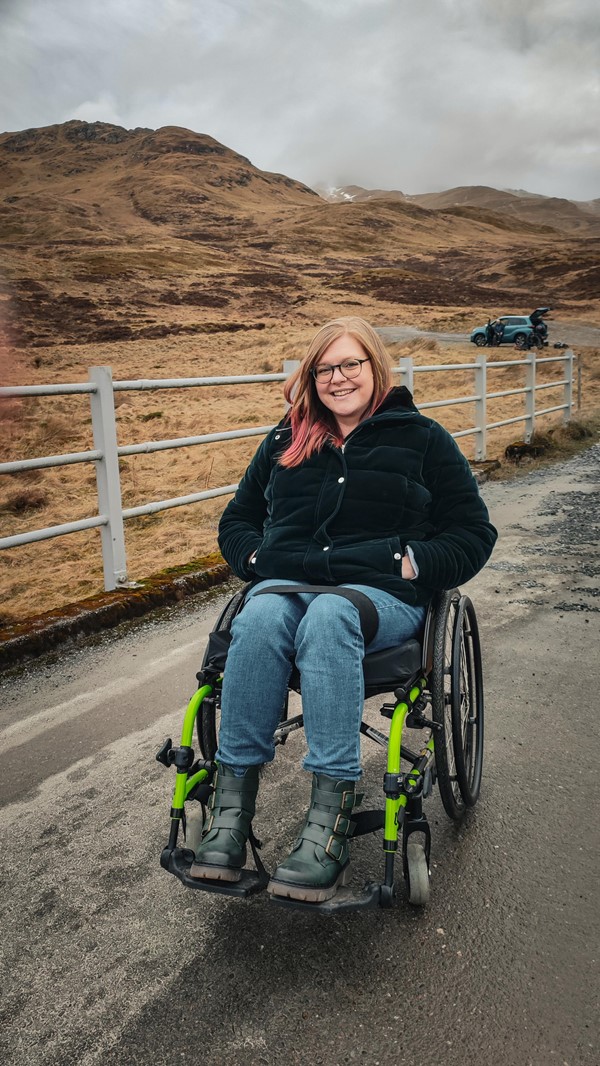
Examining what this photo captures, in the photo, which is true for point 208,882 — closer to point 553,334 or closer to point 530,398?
point 530,398

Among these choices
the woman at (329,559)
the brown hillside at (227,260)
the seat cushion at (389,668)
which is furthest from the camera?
the brown hillside at (227,260)

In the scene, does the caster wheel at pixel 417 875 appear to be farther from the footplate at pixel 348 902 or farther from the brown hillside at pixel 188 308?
the brown hillside at pixel 188 308

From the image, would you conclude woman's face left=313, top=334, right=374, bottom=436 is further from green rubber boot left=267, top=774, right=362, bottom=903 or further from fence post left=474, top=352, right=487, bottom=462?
fence post left=474, top=352, right=487, bottom=462

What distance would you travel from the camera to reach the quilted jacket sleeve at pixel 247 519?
90.7 inches

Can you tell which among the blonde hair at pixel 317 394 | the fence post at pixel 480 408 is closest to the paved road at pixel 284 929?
the blonde hair at pixel 317 394

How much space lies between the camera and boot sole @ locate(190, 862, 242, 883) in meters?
1.65

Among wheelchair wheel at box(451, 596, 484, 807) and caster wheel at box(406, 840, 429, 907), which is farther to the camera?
wheelchair wheel at box(451, 596, 484, 807)

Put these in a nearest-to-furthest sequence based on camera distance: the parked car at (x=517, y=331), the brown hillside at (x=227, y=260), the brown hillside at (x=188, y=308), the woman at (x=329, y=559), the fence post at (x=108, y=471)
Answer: the woman at (x=329, y=559)
the fence post at (x=108, y=471)
the brown hillside at (x=188, y=308)
the parked car at (x=517, y=331)
the brown hillside at (x=227, y=260)

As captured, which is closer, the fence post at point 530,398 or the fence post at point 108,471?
the fence post at point 108,471

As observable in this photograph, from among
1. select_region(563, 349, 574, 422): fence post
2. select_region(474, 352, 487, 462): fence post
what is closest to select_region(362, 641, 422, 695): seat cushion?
select_region(474, 352, 487, 462): fence post

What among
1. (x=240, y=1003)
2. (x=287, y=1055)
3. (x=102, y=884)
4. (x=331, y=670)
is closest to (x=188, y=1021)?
(x=240, y=1003)

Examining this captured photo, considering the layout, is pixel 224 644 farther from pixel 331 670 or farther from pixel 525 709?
pixel 525 709

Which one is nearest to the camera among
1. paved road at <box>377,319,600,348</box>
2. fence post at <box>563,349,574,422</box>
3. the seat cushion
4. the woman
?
the woman

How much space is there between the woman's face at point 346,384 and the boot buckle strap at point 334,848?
3.73 feet
